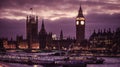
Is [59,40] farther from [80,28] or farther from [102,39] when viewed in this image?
[102,39]

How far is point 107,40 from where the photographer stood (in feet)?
373

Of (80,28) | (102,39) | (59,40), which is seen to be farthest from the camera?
(59,40)

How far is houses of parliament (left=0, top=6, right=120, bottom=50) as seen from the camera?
11456cm

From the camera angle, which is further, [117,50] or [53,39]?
[53,39]

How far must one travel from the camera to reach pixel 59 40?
13862 cm

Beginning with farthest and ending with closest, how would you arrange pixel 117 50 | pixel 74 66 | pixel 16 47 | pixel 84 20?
pixel 16 47 < pixel 84 20 < pixel 117 50 < pixel 74 66

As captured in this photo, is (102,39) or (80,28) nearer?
(102,39)

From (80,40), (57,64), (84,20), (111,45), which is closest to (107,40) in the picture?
(111,45)

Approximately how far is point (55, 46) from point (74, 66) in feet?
255

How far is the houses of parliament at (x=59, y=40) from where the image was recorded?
115 m

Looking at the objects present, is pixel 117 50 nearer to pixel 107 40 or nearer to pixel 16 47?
pixel 107 40

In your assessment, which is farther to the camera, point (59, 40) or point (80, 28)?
→ point (59, 40)

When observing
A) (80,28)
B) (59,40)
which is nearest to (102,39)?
(80,28)

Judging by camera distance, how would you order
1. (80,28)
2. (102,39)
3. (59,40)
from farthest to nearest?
(59,40) → (80,28) → (102,39)
